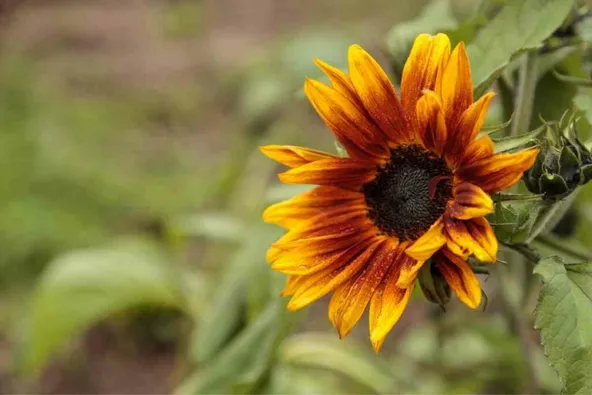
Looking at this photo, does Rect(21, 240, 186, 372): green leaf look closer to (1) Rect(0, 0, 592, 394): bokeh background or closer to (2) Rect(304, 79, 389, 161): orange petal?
(1) Rect(0, 0, 592, 394): bokeh background

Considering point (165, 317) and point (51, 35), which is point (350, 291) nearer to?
point (165, 317)

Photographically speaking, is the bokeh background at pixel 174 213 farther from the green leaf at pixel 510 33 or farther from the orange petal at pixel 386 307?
the orange petal at pixel 386 307

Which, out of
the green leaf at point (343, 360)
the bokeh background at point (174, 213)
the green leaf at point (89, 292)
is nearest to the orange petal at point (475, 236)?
the bokeh background at point (174, 213)

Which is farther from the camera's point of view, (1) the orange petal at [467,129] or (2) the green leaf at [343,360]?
(2) the green leaf at [343,360]

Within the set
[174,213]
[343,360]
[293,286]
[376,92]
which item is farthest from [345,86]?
[174,213]

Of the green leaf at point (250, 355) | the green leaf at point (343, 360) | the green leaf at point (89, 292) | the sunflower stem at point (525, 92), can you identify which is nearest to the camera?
the sunflower stem at point (525, 92)

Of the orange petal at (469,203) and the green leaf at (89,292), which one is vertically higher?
the orange petal at (469,203)

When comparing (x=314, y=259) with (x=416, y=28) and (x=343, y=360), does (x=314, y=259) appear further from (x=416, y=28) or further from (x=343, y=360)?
(x=343, y=360)

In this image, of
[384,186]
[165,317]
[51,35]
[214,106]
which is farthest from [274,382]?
[51,35]
